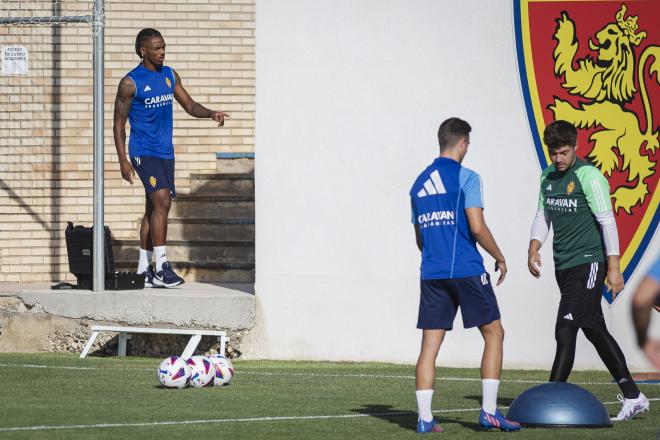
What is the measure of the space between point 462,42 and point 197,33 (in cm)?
463

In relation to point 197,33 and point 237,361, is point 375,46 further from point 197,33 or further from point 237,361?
point 197,33

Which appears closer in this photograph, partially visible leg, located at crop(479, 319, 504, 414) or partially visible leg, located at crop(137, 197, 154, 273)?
partially visible leg, located at crop(479, 319, 504, 414)

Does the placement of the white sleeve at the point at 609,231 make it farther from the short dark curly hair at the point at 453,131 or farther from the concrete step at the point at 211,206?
the concrete step at the point at 211,206

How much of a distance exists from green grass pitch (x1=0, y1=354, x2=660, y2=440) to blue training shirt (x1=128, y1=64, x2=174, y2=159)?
2.01 m

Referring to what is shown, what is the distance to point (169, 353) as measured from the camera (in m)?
11.8

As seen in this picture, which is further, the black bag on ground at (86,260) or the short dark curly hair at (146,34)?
the black bag on ground at (86,260)

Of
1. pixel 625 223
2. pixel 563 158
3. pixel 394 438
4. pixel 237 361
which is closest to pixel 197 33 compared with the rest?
pixel 237 361

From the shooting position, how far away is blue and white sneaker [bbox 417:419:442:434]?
23.4ft

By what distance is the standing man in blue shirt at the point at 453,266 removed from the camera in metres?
7.12

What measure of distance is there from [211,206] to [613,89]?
5238 millimetres

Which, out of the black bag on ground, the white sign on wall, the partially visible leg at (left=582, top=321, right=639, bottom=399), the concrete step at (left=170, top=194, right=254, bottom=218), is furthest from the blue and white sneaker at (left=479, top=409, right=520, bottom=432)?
the white sign on wall

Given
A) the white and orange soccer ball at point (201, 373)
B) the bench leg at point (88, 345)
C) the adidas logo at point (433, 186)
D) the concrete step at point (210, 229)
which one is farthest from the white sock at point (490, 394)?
the concrete step at point (210, 229)

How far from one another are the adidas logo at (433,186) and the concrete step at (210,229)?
22.4 ft

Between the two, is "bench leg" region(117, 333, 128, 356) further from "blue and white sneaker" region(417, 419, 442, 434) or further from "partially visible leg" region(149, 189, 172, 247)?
"blue and white sneaker" region(417, 419, 442, 434)
